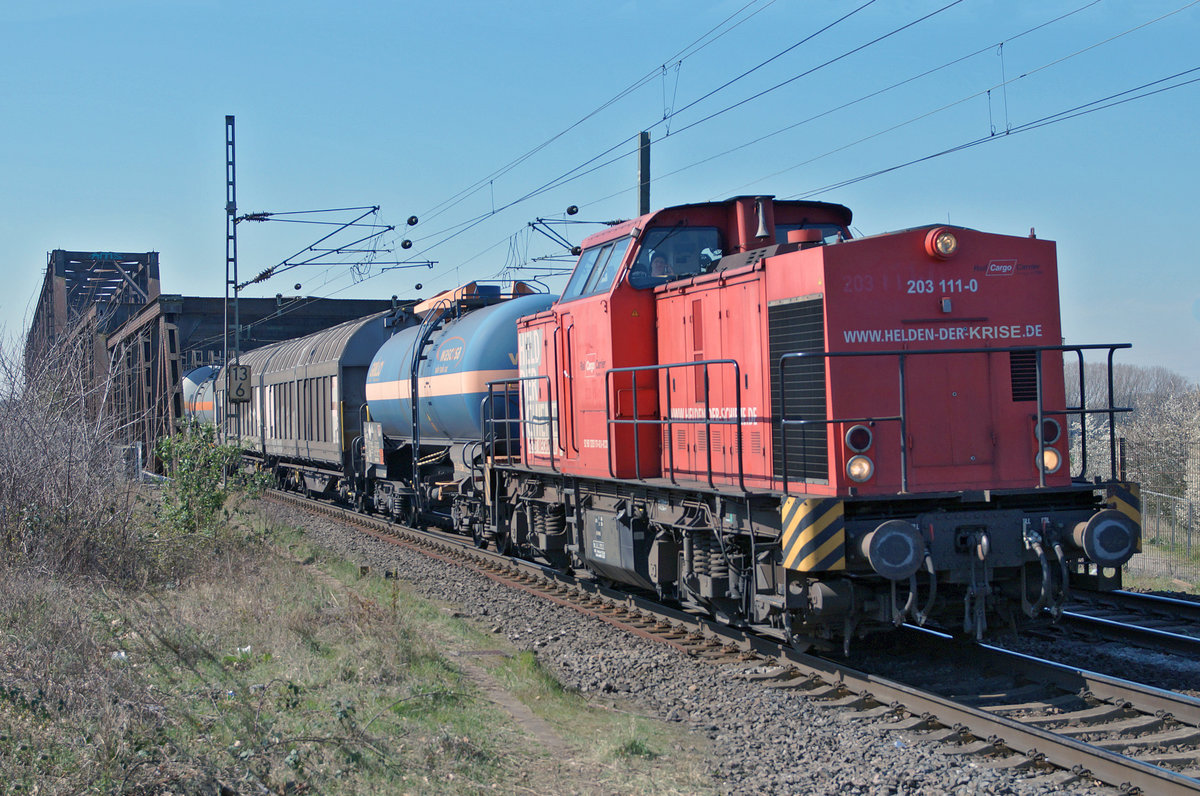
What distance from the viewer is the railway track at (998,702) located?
548 cm

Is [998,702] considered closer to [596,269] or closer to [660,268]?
[660,268]

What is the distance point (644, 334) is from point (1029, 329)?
3400 mm

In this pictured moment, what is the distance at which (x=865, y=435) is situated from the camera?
23.6ft

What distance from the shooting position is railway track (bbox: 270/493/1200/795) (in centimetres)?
548

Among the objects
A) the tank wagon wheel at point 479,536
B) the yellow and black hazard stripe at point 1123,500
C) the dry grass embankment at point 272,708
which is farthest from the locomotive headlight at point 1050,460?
the tank wagon wheel at point 479,536

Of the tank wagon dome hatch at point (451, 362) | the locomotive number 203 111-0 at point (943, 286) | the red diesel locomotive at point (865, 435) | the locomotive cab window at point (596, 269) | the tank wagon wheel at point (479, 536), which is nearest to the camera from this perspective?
the red diesel locomotive at point (865, 435)

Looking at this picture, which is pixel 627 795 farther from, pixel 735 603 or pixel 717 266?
pixel 717 266

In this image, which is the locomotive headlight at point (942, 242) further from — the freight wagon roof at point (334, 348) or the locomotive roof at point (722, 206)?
the freight wagon roof at point (334, 348)

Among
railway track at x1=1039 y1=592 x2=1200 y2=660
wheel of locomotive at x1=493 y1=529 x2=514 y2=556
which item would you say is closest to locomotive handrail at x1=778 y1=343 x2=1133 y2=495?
railway track at x1=1039 y1=592 x2=1200 y2=660

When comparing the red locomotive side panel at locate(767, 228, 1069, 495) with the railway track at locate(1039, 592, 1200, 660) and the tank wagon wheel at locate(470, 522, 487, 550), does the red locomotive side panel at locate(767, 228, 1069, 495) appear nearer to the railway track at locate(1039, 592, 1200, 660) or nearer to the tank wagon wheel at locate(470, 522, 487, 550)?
the railway track at locate(1039, 592, 1200, 660)

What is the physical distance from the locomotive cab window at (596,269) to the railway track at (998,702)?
10.9ft

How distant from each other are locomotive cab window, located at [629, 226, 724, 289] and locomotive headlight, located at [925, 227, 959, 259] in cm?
227

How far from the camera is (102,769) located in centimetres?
467

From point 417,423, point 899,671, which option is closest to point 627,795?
point 899,671
